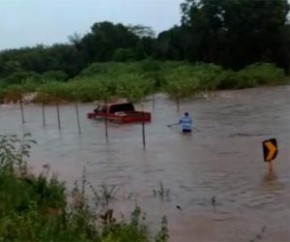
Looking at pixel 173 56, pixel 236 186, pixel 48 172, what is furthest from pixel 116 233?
pixel 173 56

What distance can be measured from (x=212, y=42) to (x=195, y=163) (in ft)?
93.4

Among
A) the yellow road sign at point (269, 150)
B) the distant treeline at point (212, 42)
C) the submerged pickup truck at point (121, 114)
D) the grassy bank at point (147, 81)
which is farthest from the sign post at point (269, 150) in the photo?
the distant treeline at point (212, 42)

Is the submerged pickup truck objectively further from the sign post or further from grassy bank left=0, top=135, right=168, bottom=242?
grassy bank left=0, top=135, right=168, bottom=242

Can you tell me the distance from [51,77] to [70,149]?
26.2 metres

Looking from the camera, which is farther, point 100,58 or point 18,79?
point 100,58

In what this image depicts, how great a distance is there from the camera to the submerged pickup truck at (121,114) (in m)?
24.8

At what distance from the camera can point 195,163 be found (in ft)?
50.6

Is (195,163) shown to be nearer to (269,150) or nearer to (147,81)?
(269,150)

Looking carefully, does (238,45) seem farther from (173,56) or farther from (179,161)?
(179,161)

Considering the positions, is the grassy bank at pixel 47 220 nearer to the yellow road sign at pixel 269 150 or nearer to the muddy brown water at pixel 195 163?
the muddy brown water at pixel 195 163

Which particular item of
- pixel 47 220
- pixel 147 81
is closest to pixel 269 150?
pixel 47 220

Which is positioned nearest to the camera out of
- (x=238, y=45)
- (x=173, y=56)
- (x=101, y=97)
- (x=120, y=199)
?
(x=120, y=199)

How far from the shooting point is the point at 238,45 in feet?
141

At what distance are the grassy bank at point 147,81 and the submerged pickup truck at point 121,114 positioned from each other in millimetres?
3997
